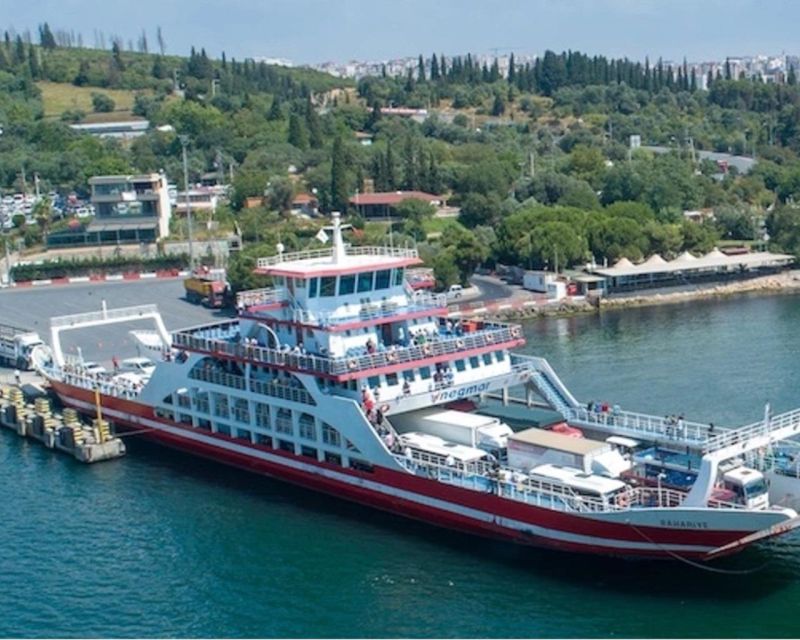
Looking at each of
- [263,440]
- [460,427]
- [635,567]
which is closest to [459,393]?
[460,427]

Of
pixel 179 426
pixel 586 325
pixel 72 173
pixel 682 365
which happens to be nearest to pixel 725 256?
pixel 586 325

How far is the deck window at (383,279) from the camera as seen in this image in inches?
1187

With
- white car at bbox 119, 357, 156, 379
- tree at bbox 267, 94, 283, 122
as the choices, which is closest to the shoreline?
white car at bbox 119, 357, 156, 379

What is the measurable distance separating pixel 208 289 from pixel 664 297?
23.6 meters

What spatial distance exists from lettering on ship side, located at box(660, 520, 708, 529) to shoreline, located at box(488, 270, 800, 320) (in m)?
32.6

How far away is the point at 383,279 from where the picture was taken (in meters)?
30.4

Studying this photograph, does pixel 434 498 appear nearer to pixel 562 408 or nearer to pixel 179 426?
pixel 562 408

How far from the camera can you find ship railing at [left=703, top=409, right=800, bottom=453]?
2408 centimetres

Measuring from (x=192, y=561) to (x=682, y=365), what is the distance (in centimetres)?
2270

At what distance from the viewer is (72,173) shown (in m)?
89.4

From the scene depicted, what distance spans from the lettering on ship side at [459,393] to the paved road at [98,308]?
64.2 ft

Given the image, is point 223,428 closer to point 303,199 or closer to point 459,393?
point 459,393

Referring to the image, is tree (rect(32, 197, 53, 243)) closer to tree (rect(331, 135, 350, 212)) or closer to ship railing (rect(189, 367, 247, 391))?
tree (rect(331, 135, 350, 212))

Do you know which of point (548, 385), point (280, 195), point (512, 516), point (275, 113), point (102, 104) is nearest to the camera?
point (512, 516)
